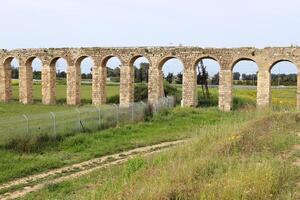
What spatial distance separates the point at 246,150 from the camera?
9703mm

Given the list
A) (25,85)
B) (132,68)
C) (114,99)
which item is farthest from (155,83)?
(25,85)

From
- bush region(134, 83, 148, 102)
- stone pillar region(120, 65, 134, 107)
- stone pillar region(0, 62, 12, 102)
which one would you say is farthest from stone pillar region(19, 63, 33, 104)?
bush region(134, 83, 148, 102)

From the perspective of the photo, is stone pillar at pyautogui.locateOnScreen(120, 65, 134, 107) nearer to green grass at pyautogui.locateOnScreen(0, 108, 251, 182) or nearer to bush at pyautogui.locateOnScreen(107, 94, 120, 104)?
bush at pyautogui.locateOnScreen(107, 94, 120, 104)

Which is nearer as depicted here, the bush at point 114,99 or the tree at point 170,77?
the bush at point 114,99

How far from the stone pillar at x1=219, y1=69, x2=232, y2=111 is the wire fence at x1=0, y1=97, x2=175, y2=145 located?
7.58m

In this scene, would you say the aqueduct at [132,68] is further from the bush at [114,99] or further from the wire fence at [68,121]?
the wire fence at [68,121]

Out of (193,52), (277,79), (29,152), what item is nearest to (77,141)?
(29,152)

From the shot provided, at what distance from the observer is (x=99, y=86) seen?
33.0m

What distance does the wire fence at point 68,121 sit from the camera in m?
14.7

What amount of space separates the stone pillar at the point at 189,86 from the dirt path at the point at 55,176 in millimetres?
15719

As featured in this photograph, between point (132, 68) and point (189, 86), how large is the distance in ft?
16.1

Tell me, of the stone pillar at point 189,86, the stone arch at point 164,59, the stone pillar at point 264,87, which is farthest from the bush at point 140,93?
the stone pillar at point 264,87

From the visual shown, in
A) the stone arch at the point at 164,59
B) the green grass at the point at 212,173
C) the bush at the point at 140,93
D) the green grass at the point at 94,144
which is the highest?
the stone arch at the point at 164,59

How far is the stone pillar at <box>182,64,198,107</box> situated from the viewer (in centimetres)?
3045
